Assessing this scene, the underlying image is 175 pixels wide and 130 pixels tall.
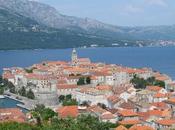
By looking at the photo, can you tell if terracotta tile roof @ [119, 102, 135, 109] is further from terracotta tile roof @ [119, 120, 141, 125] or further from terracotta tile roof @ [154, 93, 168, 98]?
terracotta tile roof @ [119, 120, 141, 125]

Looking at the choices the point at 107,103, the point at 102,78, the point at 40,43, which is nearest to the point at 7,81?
the point at 102,78

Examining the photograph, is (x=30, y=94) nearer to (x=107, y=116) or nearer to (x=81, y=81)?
(x=81, y=81)

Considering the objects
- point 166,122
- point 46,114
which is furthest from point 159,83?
point 46,114

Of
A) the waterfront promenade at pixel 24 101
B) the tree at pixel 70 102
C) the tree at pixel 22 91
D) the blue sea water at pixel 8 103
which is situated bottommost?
the blue sea water at pixel 8 103

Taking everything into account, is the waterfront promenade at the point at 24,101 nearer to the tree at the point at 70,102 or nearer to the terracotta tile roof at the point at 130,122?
the tree at the point at 70,102

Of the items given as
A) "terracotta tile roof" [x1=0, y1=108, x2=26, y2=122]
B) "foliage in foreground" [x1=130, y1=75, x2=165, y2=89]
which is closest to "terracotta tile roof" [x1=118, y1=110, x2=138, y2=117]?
"terracotta tile roof" [x1=0, y1=108, x2=26, y2=122]

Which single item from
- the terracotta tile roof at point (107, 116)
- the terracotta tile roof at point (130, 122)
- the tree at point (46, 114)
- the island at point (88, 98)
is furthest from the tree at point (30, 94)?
the terracotta tile roof at point (130, 122)

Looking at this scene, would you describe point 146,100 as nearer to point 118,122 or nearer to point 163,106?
point 163,106

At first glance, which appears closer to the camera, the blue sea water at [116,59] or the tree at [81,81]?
the tree at [81,81]
